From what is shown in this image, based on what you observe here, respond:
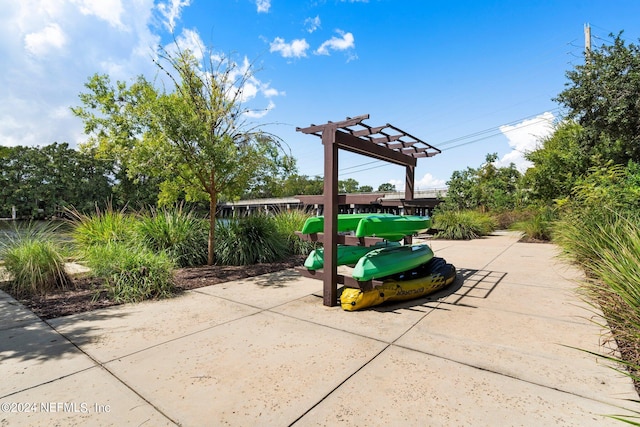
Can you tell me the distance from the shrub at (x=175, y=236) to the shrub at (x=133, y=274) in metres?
1.36

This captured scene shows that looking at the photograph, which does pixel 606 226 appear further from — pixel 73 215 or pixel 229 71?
pixel 73 215

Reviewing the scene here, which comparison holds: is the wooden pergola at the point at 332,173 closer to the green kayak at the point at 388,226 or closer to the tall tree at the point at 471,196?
the green kayak at the point at 388,226

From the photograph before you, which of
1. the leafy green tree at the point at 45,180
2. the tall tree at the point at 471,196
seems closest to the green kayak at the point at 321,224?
the tall tree at the point at 471,196

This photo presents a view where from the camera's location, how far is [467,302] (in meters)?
4.20

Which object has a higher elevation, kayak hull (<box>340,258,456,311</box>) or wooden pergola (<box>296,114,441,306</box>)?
wooden pergola (<box>296,114,441,306</box>)

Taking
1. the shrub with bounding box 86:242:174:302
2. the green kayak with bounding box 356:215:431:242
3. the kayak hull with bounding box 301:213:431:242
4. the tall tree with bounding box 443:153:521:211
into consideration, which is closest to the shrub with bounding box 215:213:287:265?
the shrub with bounding box 86:242:174:302

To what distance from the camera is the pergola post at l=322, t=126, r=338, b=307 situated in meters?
3.87

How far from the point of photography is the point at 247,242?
23.7ft

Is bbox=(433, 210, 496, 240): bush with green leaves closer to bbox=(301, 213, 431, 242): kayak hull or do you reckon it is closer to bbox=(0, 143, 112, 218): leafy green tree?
bbox=(301, 213, 431, 242): kayak hull

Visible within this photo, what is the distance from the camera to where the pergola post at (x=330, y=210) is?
3.87 m

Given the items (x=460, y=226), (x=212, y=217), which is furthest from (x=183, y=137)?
(x=460, y=226)

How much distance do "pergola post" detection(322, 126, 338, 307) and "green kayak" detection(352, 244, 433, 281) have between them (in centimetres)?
33

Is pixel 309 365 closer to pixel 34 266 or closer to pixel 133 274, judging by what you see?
pixel 133 274

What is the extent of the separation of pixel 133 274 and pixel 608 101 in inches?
574
